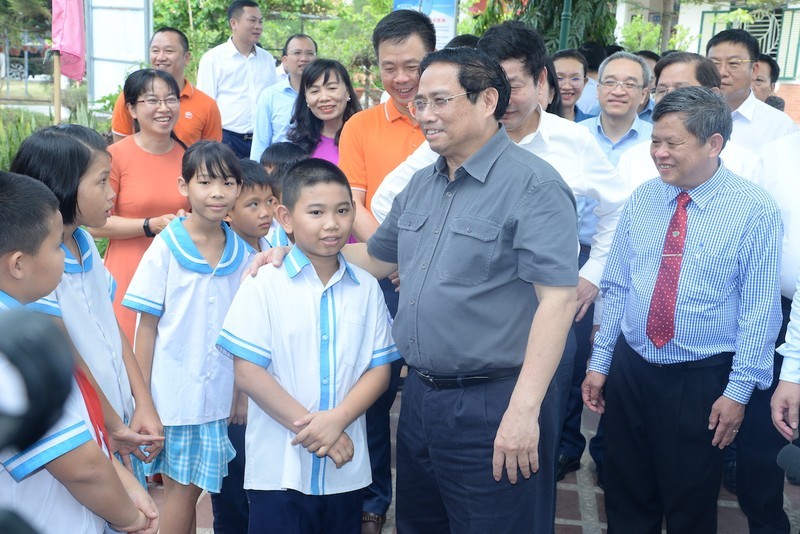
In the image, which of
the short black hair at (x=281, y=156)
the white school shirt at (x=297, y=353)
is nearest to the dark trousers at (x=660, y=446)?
the white school shirt at (x=297, y=353)

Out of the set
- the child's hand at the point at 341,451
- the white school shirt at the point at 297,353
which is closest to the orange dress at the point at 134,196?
the white school shirt at the point at 297,353

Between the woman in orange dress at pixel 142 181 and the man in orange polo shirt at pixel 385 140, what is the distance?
0.94 m

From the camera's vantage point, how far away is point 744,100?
15.2ft

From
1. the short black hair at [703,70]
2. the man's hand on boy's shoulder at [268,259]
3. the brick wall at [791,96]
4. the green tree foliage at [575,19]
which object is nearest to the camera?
the man's hand on boy's shoulder at [268,259]

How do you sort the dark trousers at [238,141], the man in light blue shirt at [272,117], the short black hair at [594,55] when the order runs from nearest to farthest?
A: 1. the man in light blue shirt at [272,117]
2. the dark trousers at [238,141]
3. the short black hair at [594,55]

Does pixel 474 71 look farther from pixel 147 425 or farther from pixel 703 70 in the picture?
pixel 703 70

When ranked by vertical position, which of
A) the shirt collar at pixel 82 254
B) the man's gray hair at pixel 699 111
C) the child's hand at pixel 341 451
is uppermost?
the man's gray hair at pixel 699 111

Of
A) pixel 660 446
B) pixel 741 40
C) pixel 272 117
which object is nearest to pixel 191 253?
pixel 660 446

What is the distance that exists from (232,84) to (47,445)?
5.95 metres

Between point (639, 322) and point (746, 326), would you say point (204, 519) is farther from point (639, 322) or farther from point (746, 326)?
point (746, 326)

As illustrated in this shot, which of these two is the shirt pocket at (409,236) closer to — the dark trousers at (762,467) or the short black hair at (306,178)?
the short black hair at (306,178)

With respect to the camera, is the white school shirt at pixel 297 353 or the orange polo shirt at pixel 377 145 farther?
the orange polo shirt at pixel 377 145

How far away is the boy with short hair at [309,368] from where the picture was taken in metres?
2.64

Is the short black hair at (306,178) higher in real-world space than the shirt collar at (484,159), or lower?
lower
